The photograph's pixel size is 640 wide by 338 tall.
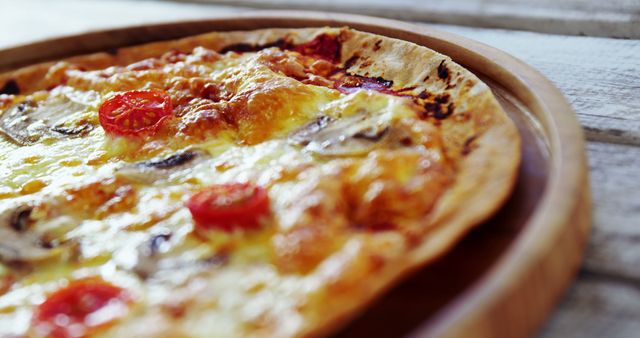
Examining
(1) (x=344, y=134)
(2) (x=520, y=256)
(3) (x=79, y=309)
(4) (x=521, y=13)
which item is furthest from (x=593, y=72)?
(3) (x=79, y=309)

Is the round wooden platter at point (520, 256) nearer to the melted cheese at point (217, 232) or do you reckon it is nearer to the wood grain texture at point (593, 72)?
the melted cheese at point (217, 232)

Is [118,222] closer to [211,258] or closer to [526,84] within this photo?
[211,258]

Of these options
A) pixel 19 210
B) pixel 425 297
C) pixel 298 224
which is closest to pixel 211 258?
pixel 298 224

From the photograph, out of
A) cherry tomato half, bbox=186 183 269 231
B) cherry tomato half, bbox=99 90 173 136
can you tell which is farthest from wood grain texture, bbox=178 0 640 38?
cherry tomato half, bbox=186 183 269 231

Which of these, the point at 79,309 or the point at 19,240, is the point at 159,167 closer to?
the point at 19,240

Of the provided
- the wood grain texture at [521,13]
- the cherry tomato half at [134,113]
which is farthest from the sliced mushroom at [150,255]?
the wood grain texture at [521,13]
